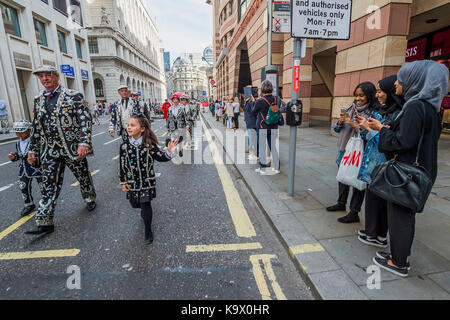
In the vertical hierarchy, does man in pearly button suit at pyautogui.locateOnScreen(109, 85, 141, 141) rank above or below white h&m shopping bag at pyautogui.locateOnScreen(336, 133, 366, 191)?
above

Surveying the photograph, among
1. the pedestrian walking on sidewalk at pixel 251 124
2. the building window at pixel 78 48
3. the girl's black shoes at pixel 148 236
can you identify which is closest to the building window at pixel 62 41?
the building window at pixel 78 48

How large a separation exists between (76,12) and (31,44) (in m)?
10.8

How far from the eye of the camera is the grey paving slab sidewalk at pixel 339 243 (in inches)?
77.8

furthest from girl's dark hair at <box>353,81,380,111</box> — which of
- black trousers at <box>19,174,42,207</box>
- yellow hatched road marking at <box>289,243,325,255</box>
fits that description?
black trousers at <box>19,174,42,207</box>

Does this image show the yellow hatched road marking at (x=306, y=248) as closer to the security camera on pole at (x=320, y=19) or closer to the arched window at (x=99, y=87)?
the security camera on pole at (x=320, y=19)

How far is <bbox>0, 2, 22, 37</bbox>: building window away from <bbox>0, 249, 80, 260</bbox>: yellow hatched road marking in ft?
70.0

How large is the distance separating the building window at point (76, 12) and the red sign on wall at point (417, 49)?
3088cm

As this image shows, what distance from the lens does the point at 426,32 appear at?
34.4 feet

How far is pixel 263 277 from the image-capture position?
2291 millimetres

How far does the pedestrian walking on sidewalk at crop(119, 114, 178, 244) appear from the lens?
278 cm

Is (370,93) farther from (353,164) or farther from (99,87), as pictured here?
(99,87)

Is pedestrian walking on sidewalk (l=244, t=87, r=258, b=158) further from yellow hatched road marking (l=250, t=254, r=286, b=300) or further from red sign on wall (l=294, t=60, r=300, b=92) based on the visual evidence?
yellow hatched road marking (l=250, t=254, r=286, b=300)

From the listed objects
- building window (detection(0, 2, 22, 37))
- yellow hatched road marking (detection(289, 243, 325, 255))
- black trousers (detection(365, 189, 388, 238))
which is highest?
building window (detection(0, 2, 22, 37))
